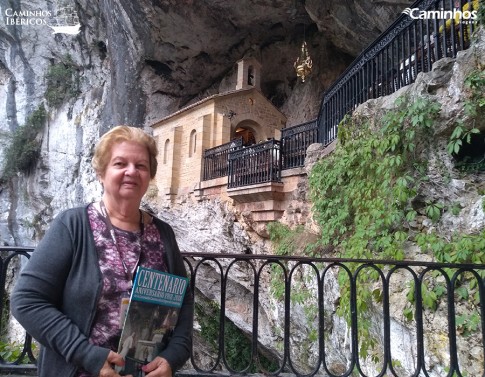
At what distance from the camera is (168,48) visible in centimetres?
1642

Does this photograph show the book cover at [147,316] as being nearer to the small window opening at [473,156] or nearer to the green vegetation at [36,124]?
the small window opening at [473,156]

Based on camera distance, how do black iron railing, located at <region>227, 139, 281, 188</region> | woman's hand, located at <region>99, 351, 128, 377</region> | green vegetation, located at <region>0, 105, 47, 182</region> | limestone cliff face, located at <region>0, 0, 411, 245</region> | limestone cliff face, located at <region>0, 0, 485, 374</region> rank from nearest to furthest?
1. woman's hand, located at <region>99, 351, 128, 377</region>
2. black iron railing, located at <region>227, 139, 281, 188</region>
3. limestone cliff face, located at <region>0, 0, 485, 374</region>
4. limestone cliff face, located at <region>0, 0, 411, 245</region>
5. green vegetation, located at <region>0, 105, 47, 182</region>

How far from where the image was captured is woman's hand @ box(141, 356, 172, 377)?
1.36 metres

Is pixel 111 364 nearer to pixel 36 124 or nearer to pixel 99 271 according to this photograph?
pixel 99 271

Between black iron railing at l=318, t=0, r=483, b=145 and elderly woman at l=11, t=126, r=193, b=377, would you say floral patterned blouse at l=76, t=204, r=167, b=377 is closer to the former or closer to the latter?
elderly woman at l=11, t=126, r=193, b=377

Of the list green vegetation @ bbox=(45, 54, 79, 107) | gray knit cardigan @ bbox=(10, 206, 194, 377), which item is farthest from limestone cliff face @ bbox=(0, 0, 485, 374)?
gray knit cardigan @ bbox=(10, 206, 194, 377)

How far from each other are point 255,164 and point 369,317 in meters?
6.04

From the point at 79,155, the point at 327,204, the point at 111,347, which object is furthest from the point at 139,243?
the point at 79,155

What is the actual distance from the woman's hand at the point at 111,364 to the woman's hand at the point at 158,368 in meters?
0.11

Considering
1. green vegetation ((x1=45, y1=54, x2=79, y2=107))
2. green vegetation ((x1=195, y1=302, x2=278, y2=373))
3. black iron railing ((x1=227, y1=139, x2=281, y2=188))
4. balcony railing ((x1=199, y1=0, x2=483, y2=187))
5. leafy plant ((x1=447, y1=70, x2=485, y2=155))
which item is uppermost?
green vegetation ((x1=45, y1=54, x2=79, y2=107))

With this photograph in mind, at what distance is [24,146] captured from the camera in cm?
2144

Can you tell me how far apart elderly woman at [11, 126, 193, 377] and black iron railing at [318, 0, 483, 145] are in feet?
14.5

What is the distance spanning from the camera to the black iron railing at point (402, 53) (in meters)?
4.43

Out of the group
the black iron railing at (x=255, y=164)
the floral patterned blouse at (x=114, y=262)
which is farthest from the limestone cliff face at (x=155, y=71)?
the floral patterned blouse at (x=114, y=262)
